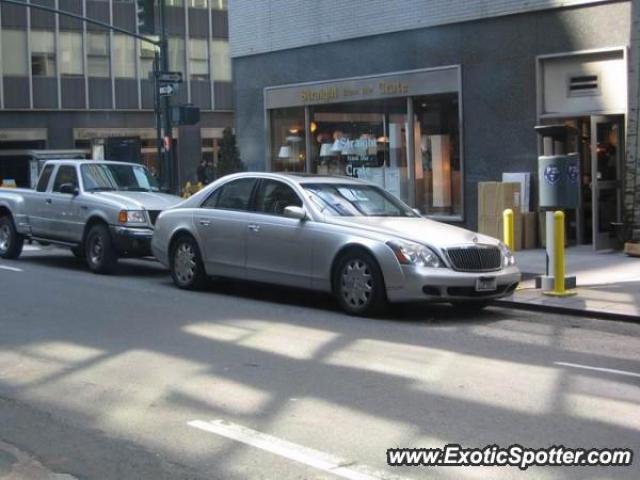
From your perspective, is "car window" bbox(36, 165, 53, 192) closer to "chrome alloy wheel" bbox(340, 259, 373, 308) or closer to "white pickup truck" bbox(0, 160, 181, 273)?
"white pickup truck" bbox(0, 160, 181, 273)

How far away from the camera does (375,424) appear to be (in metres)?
5.72

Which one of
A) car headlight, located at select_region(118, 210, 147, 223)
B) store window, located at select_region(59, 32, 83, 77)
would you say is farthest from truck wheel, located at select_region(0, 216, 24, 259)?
store window, located at select_region(59, 32, 83, 77)

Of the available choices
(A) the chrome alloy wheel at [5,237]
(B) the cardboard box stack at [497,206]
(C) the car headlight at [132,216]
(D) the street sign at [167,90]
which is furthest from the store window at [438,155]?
(A) the chrome alloy wheel at [5,237]

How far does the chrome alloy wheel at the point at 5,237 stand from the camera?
1606 cm

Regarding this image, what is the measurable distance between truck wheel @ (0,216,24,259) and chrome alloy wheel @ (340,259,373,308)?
838 centimetres

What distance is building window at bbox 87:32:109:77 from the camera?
4491 centimetres

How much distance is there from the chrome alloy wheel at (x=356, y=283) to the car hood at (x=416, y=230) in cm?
44

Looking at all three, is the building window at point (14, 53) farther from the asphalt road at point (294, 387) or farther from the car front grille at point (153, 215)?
the asphalt road at point (294, 387)

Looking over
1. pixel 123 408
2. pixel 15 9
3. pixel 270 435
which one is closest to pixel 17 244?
pixel 123 408

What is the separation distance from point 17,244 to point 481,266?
975cm

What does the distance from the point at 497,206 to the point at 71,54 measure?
3423 cm

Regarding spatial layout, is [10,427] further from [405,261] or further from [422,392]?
[405,261]

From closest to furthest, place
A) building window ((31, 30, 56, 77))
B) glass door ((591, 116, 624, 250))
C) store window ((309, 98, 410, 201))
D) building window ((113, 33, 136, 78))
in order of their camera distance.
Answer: glass door ((591, 116, 624, 250))
store window ((309, 98, 410, 201))
building window ((31, 30, 56, 77))
building window ((113, 33, 136, 78))

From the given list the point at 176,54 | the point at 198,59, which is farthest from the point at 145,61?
the point at 198,59
